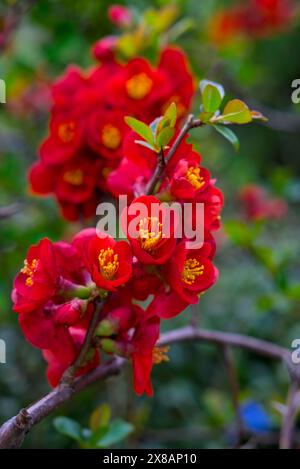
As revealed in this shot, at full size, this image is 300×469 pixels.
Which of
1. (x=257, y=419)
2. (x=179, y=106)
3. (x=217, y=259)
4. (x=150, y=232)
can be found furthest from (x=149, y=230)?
(x=217, y=259)

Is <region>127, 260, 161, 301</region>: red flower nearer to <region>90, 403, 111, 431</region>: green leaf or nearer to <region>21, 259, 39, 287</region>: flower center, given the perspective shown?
<region>21, 259, 39, 287</region>: flower center

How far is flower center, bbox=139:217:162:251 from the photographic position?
1.91ft

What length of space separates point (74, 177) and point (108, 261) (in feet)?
0.97

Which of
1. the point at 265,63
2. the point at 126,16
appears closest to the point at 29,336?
the point at 126,16

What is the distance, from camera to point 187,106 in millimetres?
929

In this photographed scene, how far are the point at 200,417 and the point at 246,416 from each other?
7.9 inches

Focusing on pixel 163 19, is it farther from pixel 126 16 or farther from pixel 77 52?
pixel 77 52

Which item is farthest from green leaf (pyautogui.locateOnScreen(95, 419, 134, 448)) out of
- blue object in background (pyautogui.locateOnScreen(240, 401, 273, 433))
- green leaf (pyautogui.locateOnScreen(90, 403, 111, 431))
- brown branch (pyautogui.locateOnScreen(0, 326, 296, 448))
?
blue object in background (pyautogui.locateOnScreen(240, 401, 273, 433))

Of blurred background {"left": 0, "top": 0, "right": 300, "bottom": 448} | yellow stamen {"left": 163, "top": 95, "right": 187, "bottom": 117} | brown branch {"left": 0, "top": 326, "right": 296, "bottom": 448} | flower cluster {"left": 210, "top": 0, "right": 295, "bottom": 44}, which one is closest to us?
brown branch {"left": 0, "top": 326, "right": 296, "bottom": 448}

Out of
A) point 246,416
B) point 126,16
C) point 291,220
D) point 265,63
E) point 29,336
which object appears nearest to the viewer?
point 29,336

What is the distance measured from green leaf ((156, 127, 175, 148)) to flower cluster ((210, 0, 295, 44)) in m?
1.37

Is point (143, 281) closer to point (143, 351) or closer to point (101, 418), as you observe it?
point (143, 351)

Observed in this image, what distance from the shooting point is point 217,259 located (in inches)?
75.6

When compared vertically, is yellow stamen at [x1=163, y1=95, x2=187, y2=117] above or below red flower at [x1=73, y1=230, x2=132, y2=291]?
above
